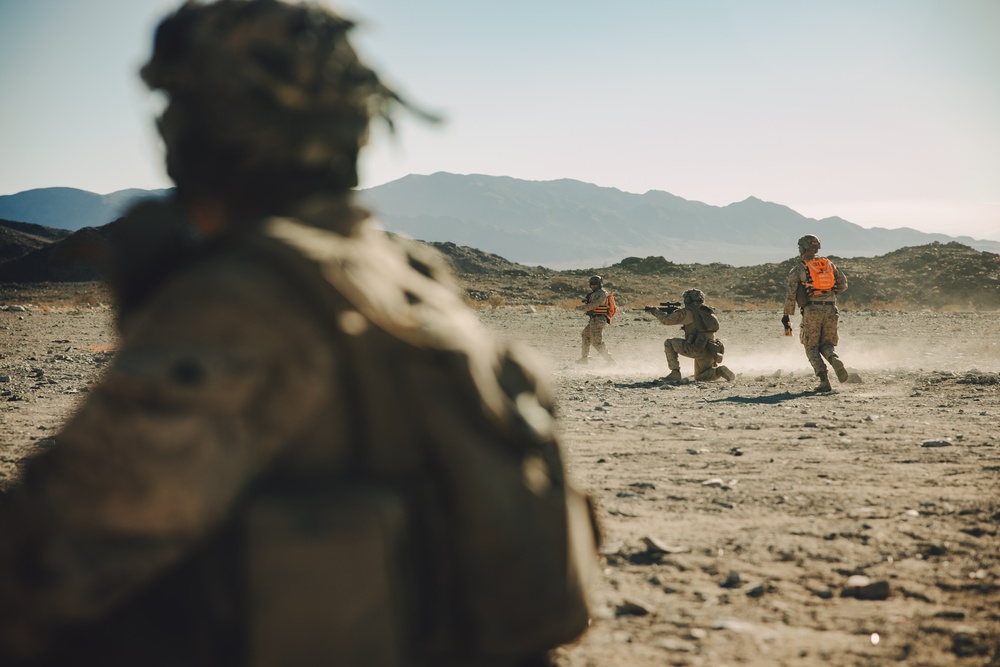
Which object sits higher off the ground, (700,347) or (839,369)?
(700,347)

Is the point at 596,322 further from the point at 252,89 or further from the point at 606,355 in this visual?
the point at 252,89

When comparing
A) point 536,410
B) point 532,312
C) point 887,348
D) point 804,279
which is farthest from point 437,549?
point 532,312

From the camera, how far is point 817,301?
10.8 metres

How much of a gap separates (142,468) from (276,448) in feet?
0.71

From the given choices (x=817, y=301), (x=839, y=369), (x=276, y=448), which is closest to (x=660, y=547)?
(x=276, y=448)

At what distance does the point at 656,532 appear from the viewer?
12.8 feet

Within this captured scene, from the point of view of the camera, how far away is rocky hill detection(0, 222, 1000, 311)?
129 feet

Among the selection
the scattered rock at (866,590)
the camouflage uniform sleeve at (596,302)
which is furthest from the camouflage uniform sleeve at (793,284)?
the scattered rock at (866,590)

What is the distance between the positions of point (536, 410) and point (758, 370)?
12.7 m

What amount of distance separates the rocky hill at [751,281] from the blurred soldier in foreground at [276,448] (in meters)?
32.5

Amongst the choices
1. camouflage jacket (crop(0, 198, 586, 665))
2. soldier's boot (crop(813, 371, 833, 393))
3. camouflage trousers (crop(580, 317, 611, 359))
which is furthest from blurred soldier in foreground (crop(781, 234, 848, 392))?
camouflage jacket (crop(0, 198, 586, 665))

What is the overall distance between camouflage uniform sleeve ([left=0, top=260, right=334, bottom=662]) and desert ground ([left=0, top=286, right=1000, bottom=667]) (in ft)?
5.37

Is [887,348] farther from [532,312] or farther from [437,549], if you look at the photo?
[437,549]

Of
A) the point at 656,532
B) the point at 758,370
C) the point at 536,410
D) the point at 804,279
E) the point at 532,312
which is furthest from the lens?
the point at 532,312
